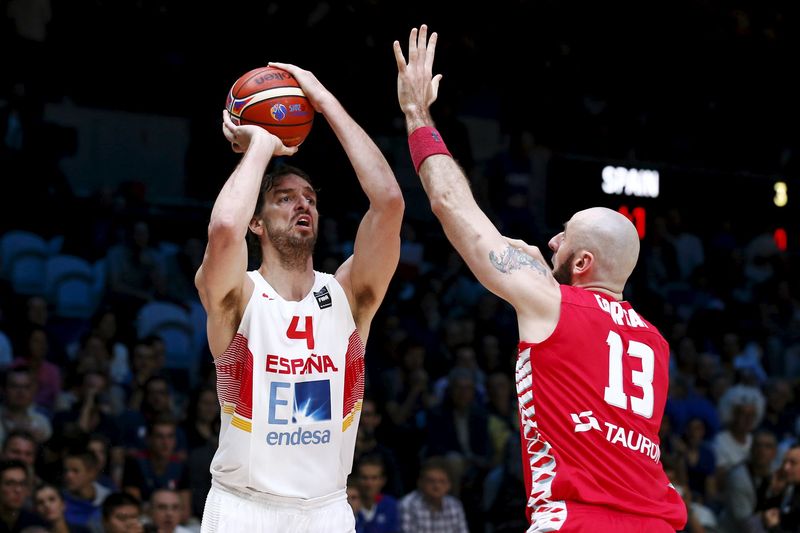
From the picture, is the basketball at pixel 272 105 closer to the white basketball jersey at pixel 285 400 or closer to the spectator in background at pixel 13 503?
the white basketball jersey at pixel 285 400

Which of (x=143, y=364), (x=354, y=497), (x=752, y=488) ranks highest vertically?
(x=143, y=364)

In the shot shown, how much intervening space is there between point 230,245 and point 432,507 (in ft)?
17.3

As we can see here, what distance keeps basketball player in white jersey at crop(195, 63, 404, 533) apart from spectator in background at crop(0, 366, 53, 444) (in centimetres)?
476

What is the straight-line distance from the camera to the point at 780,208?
1420cm

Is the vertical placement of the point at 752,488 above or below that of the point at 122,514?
above

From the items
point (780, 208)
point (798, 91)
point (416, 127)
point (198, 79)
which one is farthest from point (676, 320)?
point (416, 127)

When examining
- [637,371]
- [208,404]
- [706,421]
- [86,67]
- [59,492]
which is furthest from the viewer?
[86,67]

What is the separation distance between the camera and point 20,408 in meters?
9.57

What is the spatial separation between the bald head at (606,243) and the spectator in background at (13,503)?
4938 mm

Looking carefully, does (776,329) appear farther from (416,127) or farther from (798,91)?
(416,127)

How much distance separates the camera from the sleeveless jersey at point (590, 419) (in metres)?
4.41

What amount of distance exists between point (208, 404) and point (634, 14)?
889cm

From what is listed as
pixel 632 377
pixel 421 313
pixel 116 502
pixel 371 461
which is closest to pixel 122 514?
pixel 116 502

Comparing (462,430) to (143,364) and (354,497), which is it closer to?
(354,497)
